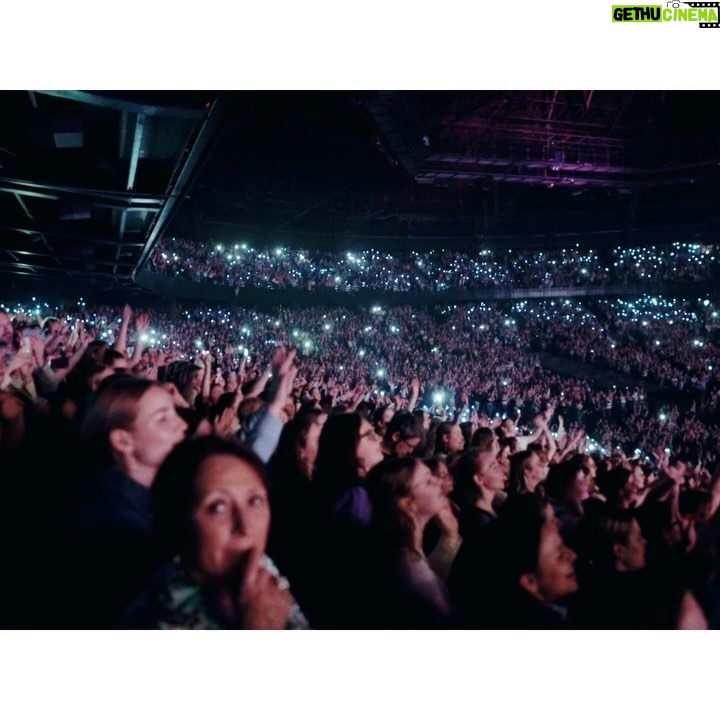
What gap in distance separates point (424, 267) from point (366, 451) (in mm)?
13462

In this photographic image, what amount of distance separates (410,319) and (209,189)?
5055 millimetres

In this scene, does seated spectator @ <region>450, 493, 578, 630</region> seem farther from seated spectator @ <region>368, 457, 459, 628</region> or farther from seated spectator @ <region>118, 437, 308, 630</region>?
seated spectator @ <region>118, 437, 308, 630</region>

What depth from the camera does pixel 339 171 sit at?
11.3 meters

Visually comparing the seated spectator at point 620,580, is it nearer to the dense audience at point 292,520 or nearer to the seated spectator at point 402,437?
the dense audience at point 292,520

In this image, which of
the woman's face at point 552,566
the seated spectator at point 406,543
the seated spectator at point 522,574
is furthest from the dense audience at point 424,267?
the woman's face at point 552,566

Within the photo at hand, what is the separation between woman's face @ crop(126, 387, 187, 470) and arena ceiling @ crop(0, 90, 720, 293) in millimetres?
1473

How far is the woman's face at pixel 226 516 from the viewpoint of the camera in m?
1.62

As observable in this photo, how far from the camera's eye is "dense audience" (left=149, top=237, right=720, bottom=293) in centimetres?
1109

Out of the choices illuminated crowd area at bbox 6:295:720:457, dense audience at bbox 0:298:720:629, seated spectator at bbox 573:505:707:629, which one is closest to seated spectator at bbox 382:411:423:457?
dense audience at bbox 0:298:720:629

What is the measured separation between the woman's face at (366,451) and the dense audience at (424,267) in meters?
7.77

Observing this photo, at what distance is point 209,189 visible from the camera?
11.2 meters

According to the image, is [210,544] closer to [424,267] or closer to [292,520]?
[292,520]
